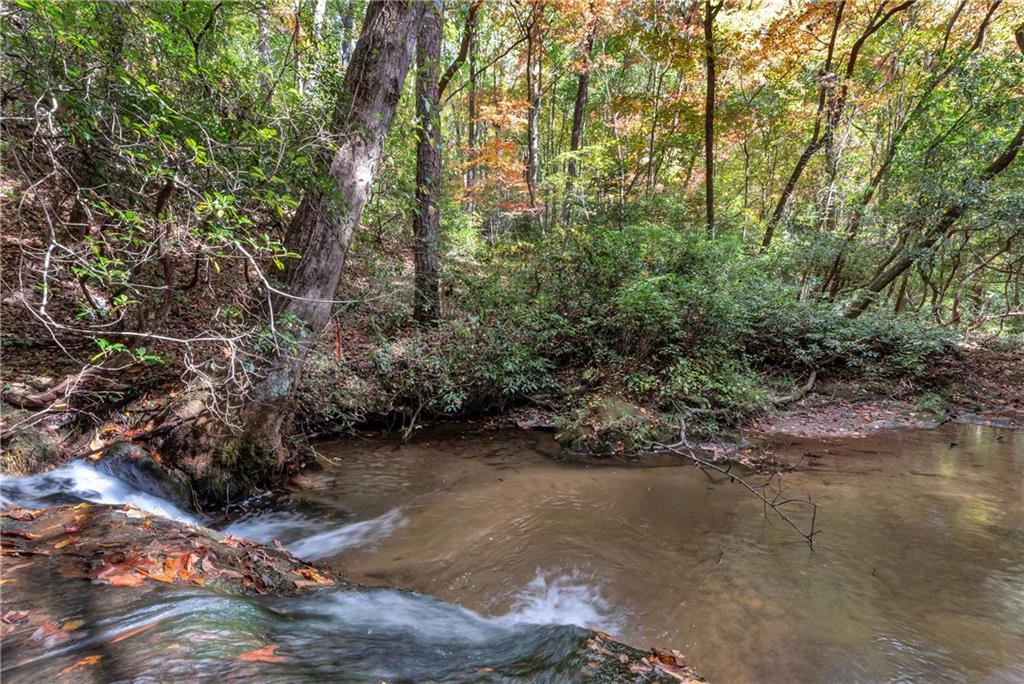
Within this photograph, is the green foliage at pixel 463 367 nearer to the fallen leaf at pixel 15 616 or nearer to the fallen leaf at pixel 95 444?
the fallen leaf at pixel 95 444

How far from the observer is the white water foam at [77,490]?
3.96 meters

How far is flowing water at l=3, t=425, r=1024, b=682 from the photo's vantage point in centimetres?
280

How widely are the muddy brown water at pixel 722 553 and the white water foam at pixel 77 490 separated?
1.48m

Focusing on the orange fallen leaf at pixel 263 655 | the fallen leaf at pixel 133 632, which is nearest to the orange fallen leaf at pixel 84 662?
the fallen leaf at pixel 133 632

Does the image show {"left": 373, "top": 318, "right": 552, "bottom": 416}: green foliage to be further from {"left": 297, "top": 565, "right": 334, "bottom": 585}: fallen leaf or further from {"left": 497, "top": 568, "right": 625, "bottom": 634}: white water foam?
{"left": 497, "top": 568, "right": 625, "bottom": 634}: white water foam

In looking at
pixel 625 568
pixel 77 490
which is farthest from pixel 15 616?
pixel 625 568

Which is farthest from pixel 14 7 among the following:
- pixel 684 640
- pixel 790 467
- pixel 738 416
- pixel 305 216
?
pixel 738 416

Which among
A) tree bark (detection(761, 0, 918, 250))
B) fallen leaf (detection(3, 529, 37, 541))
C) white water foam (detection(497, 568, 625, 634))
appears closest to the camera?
fallen leaf (detection(3, 529, 37, 541))

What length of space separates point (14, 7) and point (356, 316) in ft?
19.8

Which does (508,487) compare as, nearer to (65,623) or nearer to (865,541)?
(865,541)

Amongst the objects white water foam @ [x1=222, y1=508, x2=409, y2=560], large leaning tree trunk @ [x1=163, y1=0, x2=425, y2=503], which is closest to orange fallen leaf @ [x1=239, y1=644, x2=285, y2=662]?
white water foam @ [x1=222, y1=508, x2=409, y2=560]

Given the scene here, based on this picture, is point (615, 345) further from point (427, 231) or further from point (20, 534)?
point (20, 534)

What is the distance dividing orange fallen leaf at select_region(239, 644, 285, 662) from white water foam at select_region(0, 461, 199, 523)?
2751 mm

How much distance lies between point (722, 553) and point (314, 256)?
538 cm
